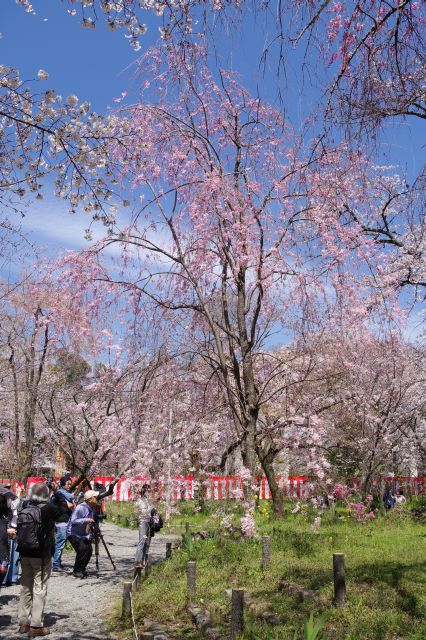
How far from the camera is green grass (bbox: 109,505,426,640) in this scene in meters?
5.76

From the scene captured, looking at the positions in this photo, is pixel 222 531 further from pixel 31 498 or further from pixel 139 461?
pixel 31 498

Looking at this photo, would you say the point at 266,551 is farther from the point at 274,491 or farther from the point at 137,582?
the point at 274,491

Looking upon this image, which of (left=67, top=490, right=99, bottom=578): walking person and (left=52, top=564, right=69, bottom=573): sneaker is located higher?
(left=67, top=490, right=99, bottom=578): walking person

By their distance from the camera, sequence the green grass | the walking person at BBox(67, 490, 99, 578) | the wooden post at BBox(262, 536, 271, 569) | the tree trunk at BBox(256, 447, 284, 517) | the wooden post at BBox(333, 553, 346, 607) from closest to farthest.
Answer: the green grass → the wooden post at BBox(333, 553, 346, 607) → the wooden post at BBox(262, 536, 271, 569) → the walking person at BBox(67, 490, 99, 578) → the tree trunk at BBox(256, 447, 284, 517)

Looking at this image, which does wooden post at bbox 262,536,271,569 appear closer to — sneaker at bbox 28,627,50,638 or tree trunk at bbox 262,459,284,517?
sneaker at bbox 28,627,50,638

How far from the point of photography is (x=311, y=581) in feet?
24.1

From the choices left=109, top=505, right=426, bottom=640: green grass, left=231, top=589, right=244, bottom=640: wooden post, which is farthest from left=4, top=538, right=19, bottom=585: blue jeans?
left=231, top=589, right=244, bottom=640: wooden post

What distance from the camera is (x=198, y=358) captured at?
12.1 metres

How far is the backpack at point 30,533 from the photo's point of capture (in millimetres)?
6496

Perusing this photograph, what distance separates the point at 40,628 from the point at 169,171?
23.6 ft

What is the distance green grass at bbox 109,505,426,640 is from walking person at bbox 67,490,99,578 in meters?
1.63

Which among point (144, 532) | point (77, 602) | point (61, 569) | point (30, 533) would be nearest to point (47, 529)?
point (30, 533)

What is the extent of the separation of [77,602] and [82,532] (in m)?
2.17

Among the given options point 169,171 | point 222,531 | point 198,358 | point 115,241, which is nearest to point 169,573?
point 222,531
